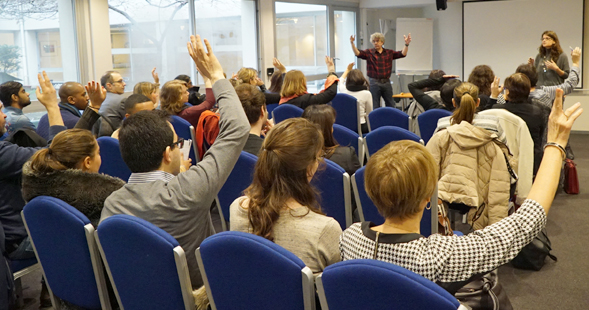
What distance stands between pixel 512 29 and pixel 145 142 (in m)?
9.33

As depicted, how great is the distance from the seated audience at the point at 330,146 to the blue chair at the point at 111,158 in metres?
1.27

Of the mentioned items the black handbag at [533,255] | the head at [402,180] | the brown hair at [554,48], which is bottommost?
the black handbag at [533,255]

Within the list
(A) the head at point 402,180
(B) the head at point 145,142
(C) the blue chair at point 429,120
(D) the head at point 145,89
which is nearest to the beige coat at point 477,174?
(C) the blue chair at point 429,120

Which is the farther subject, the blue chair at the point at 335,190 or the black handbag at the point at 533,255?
the black handbag at the point at 533,255

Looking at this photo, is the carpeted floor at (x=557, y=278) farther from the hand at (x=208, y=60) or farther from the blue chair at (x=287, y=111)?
the hand at (x=208, y=60)

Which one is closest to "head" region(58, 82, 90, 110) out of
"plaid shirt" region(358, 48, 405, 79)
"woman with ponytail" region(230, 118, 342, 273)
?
"woman with ponytail" region(230, 118, 342, 273)

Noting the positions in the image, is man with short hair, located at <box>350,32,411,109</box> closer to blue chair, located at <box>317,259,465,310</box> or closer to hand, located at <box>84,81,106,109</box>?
hand, located at <box>84,81,106,109</box>

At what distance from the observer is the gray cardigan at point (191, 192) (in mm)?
1833

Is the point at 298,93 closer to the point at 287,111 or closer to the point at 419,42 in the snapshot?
the point at 287,111

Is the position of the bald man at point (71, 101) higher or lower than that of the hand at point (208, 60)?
lower

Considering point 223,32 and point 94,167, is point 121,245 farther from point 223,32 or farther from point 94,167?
point 223,32

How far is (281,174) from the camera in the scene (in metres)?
1.80

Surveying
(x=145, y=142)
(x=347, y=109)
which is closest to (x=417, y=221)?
(x=145, y=142)

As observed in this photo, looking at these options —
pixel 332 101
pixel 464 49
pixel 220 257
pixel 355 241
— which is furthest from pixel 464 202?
pixel 464 49
